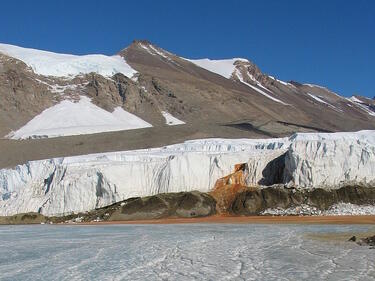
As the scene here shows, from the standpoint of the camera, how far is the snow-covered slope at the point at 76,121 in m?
114

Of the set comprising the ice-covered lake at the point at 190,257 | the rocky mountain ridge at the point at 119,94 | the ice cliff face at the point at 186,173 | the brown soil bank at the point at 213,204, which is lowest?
the ice-covered lake at the point at 190,257

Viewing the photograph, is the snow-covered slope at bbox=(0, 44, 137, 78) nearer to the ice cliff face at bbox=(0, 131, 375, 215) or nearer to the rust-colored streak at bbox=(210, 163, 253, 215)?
the ice cliff face at bbox=(0, 131, 375, 215)

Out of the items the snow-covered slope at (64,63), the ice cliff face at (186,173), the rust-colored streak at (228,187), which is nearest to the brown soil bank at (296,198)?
the rust-colored streak at (228,187)

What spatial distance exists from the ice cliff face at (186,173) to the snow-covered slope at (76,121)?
216ft

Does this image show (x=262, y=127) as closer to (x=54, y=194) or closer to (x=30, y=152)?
(x=30, y=152)

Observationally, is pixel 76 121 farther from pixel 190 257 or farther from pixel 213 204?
pixel 190 257

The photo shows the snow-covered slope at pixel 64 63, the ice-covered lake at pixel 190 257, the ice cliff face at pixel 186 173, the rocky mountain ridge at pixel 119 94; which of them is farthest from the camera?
the snow-covered slope at pixel 64 63

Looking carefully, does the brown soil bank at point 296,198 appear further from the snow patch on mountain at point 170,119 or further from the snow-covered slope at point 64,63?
the snow-covered slope at point 64,63

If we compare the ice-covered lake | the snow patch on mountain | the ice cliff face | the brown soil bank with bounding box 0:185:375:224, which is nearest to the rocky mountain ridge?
the snow patch on mountain

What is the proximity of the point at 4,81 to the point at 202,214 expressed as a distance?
102688 mm

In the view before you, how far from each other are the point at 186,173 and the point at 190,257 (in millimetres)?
27131

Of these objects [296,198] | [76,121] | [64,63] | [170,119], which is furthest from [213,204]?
[64,63]

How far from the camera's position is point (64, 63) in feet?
502

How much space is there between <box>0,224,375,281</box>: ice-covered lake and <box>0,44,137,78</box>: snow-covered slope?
126853mm
